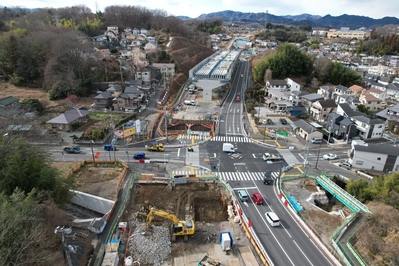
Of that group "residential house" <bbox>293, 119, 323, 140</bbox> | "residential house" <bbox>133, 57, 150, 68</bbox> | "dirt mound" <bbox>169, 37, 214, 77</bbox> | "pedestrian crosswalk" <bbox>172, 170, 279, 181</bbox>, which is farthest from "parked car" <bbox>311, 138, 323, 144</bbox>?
"residential house" <bbox>133, 57, 150, 68</bbox>

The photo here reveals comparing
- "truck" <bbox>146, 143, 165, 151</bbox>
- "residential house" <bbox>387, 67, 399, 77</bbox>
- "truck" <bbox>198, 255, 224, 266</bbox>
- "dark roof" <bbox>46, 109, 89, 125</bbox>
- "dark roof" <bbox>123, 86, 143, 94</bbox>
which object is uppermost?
"residential house" <bbox>387, 67, 399, 77</bbox>

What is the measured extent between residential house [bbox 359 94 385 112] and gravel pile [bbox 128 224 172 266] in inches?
2036

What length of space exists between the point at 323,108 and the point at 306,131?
36.1ft

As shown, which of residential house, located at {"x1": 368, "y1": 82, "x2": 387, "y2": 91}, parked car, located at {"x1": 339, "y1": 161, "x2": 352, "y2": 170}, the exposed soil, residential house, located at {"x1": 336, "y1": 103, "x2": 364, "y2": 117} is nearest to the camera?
the exposed soil

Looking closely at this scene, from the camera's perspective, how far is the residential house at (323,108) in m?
45.7

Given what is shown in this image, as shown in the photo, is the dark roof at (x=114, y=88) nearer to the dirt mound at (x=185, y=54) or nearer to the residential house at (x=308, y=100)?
the dirt mound at (x=185, y=54)

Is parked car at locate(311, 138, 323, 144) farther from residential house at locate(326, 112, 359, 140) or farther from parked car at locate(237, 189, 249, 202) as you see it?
parked car at locate(237, 189, 249, 202)

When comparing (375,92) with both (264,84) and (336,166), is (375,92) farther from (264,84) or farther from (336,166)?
(336,166)

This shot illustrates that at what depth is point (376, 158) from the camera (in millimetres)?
30266

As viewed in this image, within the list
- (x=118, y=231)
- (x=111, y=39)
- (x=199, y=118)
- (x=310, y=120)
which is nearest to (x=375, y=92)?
(x=310, y=120)

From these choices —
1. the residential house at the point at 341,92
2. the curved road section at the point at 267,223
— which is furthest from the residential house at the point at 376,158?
the residential house at the point at 341,92

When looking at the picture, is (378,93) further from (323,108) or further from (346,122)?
(346,122)

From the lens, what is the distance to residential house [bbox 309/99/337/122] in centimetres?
4569

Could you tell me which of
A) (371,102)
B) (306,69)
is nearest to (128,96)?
(306,69)
